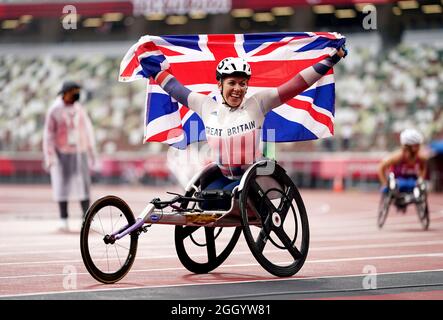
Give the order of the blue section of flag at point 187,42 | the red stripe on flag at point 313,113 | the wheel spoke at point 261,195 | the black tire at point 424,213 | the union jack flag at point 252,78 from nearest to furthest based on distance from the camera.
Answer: the wheel spoke at point 261,195
the union jack flag at point 252,78
the red stripe on flag at point 313,113
the blue section of flag at point 187,42
the black tire at point 424,213

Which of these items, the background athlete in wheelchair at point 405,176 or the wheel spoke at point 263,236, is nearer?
the wheel spoke at point 263,236

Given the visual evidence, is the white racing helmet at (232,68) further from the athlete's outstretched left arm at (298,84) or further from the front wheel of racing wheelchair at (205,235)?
the front wheel of racing wheelchair at (205,235)

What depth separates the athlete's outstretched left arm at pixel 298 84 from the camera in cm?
910

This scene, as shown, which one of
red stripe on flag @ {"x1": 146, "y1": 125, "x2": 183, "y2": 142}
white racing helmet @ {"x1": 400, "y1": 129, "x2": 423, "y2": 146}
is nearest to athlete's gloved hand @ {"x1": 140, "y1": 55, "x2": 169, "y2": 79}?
red stripe on flag @ {"x1": 146, "y1": 125, "x2": 183, "y2": 142}

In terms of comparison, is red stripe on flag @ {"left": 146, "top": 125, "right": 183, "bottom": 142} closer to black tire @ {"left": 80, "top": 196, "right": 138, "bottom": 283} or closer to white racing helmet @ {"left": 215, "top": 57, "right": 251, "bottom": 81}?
black tire @ {"left": 80, "top": 196, "right": 138, "bottom": 283}

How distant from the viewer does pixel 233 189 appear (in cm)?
869

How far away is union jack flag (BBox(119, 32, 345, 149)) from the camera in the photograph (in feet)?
32.2

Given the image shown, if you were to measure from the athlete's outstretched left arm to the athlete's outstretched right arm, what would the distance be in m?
0.62

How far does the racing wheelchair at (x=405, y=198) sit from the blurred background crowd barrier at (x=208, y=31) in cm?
1425

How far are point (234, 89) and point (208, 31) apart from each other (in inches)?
1336

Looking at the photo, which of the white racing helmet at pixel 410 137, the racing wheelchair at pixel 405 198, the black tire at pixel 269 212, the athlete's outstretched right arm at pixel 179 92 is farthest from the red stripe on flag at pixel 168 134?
the white racing helmet at pixel 410 137

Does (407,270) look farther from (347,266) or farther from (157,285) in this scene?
(157,285)

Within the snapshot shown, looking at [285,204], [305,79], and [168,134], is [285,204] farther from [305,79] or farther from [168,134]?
[168,134]

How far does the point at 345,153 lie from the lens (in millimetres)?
33562
